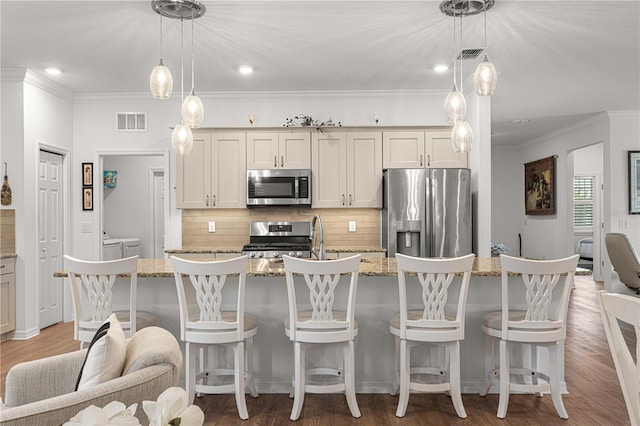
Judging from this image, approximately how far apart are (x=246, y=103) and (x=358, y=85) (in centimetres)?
138

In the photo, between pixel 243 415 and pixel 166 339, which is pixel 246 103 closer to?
Result: pixel 243 415

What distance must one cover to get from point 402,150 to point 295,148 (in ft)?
4.09

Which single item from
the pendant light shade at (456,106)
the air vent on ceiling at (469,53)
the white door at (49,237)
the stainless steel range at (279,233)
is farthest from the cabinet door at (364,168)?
the white door at (49,237)

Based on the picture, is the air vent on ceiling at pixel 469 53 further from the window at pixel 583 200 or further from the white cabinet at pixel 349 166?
the window at pixel 583 200

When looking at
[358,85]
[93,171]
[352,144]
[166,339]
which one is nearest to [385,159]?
[352,144]

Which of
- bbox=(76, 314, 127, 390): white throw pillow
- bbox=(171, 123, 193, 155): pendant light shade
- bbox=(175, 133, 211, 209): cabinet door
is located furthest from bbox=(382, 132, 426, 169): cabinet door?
bbox=(76, 314, 127, 390): white throw pillow

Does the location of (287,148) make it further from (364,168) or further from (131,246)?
(131,246)

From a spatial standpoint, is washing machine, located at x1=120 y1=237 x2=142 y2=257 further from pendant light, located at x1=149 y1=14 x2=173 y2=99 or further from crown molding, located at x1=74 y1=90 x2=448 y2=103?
pendant light, located at x1=149 y1=14 x2=173 y2=99

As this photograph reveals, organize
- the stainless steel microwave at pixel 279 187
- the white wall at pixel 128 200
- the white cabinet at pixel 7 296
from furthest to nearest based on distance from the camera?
1. the white wall at pixel 128 200
2. the stainless steel microwave at pixel 279 187
3. the white cabinet at pixel 7 296

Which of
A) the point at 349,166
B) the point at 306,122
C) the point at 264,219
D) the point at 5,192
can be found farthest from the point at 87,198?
the point at 349,166

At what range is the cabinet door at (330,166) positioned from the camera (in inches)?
241

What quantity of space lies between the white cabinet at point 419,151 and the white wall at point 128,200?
4463 mm

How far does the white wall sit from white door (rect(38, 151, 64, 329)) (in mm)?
2709

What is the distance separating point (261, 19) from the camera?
12.8 feet
